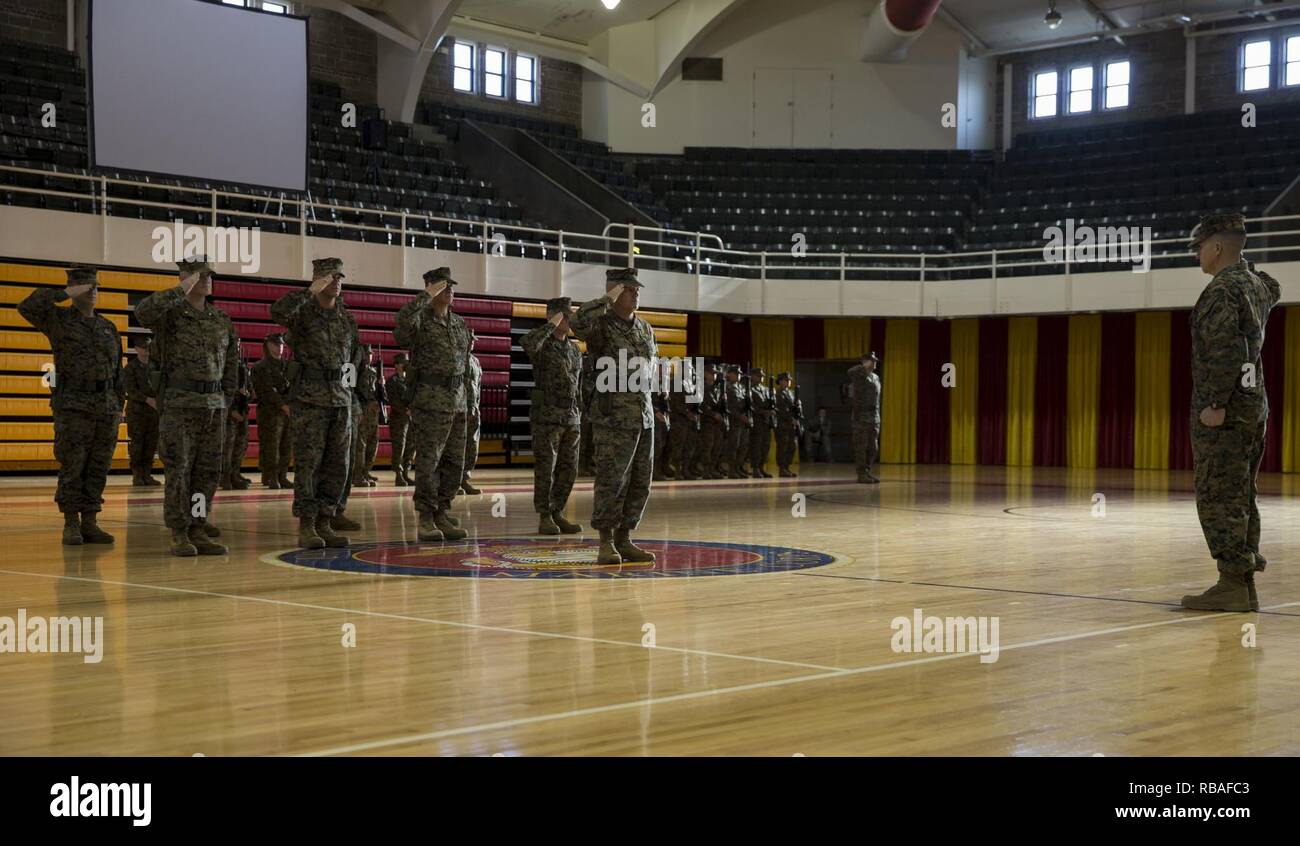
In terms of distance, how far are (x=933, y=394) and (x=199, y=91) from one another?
14524mm

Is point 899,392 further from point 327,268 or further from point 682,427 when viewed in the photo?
point 327,268

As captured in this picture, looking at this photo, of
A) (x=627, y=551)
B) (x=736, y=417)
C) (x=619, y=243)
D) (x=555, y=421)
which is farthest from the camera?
(x=619, y=243)

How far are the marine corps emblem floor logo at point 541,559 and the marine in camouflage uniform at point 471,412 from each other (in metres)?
0.98

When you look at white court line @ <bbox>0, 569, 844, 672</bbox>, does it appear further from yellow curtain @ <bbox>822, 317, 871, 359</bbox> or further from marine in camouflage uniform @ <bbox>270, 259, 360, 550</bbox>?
yellow curtain @ <bbox>822, 317, 871, 359</bbox>

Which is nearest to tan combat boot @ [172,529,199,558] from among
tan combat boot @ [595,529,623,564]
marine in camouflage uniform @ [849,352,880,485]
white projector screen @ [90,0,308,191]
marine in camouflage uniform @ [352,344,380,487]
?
tan combat boot @ [595,529,623,564]

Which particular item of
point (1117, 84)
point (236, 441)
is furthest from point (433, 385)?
point (1117, 84)

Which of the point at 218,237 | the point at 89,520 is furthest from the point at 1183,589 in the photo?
the point at 218,237

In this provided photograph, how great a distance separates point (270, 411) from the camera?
48.7ft

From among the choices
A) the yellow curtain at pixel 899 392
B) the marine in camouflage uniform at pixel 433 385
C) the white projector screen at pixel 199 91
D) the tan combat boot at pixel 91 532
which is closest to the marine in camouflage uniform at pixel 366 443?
the white projector screen at pixel 199 91

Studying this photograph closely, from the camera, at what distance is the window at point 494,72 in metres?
26.3

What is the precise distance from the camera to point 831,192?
26.0 m

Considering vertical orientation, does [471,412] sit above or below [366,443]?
above
